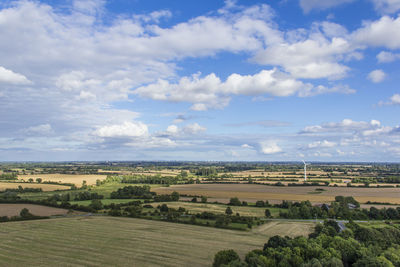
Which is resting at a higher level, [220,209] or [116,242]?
[116,242]

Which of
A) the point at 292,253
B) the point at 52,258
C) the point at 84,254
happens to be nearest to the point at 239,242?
the point at 292,253

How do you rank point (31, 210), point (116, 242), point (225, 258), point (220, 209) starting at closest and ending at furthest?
1. point (225, 258)
2. point (116, 242)
3. point (31, 210)
4. point (220, 209)

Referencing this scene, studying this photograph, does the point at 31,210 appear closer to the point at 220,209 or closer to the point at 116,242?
the point at 116,242

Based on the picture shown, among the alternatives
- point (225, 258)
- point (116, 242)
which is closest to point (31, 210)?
point (116, 242)

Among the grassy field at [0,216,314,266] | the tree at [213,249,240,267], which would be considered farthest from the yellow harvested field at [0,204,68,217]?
the tree at [213,249,240,267]

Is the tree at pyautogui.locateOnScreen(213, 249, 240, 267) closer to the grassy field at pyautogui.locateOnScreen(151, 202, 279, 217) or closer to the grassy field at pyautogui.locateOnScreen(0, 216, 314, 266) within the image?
the grassy field at pyautogui.locateOnScreen(0, 216, 314, 266)

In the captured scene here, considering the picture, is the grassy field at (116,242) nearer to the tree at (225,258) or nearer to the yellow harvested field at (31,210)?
the tree at (225,258)
